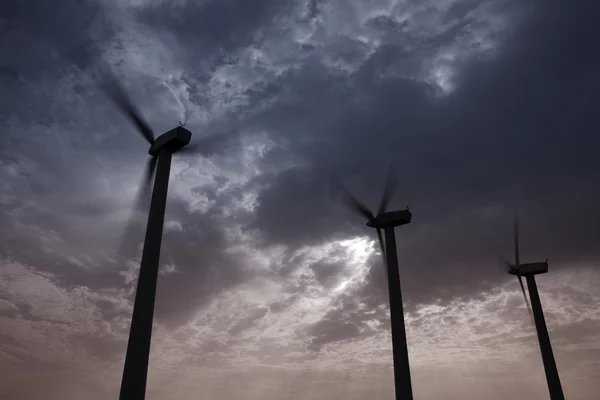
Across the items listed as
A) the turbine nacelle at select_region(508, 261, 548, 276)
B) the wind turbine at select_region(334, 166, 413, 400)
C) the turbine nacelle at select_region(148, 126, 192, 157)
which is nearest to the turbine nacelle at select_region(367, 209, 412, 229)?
the wind turbine at select_region(334, 166, 413, 400)

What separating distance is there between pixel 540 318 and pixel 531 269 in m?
11.4

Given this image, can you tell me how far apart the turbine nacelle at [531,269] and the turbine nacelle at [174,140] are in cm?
8378

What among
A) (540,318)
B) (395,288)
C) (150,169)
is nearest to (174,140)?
(150,169)

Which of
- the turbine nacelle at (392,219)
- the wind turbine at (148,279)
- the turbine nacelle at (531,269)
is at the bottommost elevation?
the wind turbine at (148,279)

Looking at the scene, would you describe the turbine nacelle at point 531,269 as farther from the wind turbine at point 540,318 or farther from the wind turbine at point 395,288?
the wind turbine at point 395,288

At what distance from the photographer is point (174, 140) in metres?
49.0

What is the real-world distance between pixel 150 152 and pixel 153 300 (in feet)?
62.6

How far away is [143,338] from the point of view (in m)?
38.4

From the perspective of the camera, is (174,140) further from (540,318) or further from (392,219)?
(540,318)

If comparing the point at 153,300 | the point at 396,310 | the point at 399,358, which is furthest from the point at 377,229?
the point at 153,300

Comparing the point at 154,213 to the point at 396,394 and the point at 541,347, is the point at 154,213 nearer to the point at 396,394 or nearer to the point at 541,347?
the point at 396,394

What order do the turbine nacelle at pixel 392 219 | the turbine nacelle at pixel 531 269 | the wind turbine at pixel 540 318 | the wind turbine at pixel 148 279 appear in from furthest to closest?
the turbine nacelle at pixel 531 269
the wind turbine at pixel 540 318
the turbine nacelle at pixel 392 219
the wind turbine at pixel 148 279

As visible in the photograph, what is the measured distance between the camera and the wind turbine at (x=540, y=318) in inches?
3418

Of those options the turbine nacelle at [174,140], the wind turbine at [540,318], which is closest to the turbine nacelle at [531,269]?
the wind turbine at [540,318]
